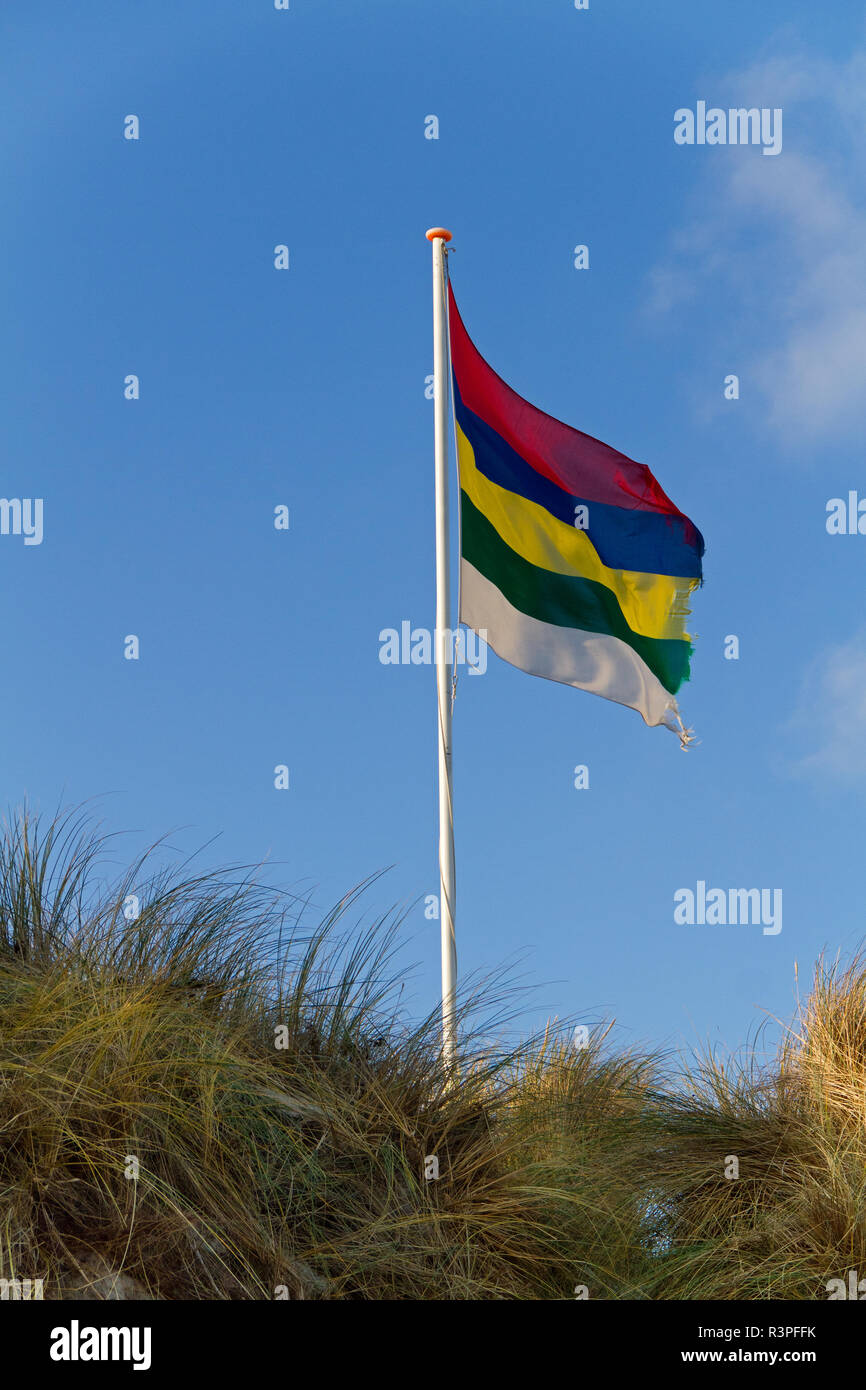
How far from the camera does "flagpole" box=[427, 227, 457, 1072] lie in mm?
8852

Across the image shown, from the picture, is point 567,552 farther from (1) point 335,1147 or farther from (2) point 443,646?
(1) point 335,1147

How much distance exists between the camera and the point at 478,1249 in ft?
20.8

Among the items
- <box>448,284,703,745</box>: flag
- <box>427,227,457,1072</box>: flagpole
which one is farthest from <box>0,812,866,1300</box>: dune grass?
<box>448,284,703,745</box>: flag

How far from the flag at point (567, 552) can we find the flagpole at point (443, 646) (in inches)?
5.5

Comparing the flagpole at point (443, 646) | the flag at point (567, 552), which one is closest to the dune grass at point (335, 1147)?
the flagpole at point (443, 646)

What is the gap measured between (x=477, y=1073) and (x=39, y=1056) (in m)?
2.71

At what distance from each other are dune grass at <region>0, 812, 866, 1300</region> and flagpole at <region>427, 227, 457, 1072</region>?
89cm

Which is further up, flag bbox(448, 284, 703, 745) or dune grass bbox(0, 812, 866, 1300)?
flag bbox(448, 284, 703, 745)

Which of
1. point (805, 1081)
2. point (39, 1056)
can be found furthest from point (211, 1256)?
point (805, 1081)

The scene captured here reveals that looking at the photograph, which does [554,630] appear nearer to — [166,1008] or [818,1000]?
[818,1000]

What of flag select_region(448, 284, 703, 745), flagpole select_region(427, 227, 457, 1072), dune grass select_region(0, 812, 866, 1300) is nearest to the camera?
dune grass select_region(0, 812, 866, 1300)

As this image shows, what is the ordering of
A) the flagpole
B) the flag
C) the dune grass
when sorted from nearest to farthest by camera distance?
the dune grass → the flagpole → the flag

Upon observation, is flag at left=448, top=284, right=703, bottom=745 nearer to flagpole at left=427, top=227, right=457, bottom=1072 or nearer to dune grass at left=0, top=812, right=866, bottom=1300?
flagpole at left=427, top=227, right=457, bottom=1072

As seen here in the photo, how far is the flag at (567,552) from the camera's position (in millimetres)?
10570
